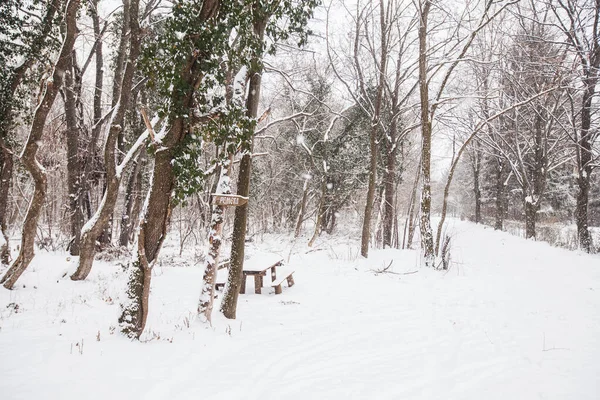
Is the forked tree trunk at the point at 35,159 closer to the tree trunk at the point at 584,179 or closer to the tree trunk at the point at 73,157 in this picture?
the tree trunk at the point at 73,157

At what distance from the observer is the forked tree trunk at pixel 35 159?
556 centimetres

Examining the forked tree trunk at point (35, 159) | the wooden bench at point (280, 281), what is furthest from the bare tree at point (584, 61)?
the forked tree trunk at point (35, 159)

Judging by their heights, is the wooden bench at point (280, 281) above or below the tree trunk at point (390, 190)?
below

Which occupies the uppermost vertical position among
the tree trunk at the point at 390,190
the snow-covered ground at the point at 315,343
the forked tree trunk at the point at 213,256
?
the tree trunk at the point at 390,190

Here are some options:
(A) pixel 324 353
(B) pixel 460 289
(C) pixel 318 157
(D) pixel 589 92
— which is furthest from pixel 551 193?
(A) pixel 324 353

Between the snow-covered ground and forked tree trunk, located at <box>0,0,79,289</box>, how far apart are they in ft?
1.74

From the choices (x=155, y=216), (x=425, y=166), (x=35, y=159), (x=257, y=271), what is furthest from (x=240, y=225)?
(x=425, y=166)

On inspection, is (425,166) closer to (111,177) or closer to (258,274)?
(258,274)

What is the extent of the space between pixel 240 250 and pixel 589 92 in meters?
14.9

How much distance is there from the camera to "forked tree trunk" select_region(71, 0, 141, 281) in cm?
658

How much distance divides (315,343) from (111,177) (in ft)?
17.8

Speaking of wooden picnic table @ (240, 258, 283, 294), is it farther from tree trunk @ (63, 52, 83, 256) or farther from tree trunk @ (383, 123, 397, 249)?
tree trunk @ (383, 123, 397, 249)

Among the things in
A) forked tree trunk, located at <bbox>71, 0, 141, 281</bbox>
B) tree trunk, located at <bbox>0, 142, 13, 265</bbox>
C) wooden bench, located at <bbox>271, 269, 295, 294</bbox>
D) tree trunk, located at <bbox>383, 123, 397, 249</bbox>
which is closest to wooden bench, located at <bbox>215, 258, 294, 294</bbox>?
wooden bench, located at <bbox>271, 269, 295, 294</bbox>

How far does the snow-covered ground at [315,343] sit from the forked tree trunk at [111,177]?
2.04ft
